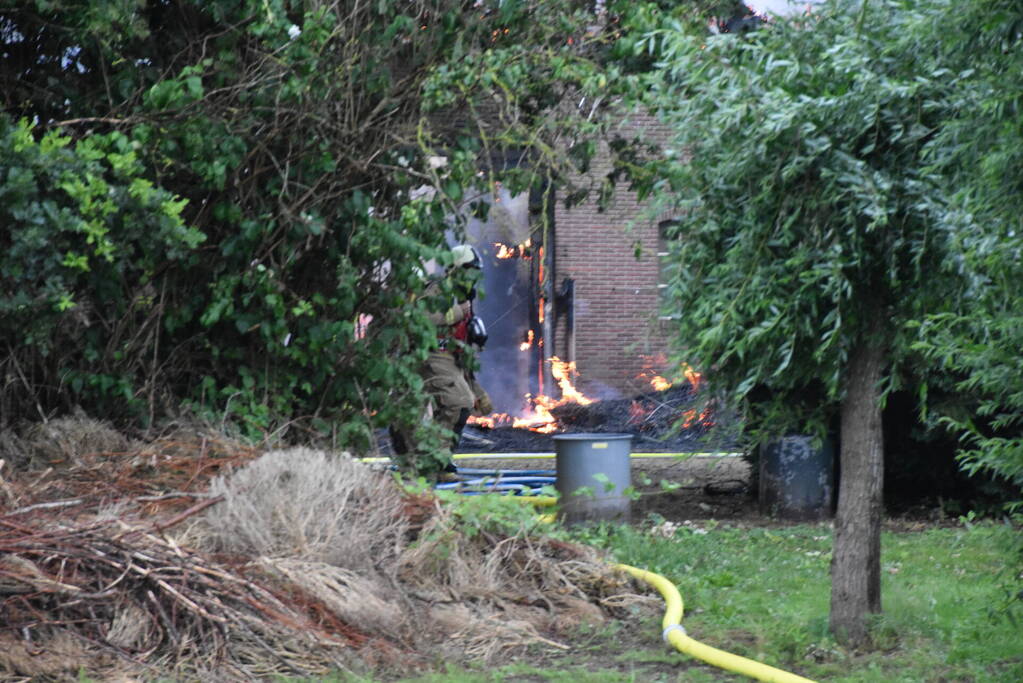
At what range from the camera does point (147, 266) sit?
8430 mm

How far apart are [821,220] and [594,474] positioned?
3990 mm

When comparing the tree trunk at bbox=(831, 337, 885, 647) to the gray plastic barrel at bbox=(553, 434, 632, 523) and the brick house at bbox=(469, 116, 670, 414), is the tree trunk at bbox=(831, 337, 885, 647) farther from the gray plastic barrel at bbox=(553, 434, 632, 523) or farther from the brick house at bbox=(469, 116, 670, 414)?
the brick house at bbox=(469, 116, 670, 414)

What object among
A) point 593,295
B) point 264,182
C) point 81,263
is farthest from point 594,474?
point 593,295

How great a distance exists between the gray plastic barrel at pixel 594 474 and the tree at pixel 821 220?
122 inches

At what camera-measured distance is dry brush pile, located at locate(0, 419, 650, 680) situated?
5180 mm

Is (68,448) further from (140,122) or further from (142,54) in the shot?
(142,54)

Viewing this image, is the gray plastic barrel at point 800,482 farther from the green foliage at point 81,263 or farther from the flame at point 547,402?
the flame at point 547,402

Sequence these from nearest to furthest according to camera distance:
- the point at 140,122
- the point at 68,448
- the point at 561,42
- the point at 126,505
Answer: the point at 126,505 → the point at 68,448 → the point at 140,122 → the point at 561,42

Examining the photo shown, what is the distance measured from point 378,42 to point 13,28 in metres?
2.63

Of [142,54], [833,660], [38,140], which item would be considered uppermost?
[142,54]

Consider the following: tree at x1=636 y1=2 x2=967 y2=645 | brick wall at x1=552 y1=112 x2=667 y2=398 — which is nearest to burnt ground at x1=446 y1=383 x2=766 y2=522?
tree at x1=636 y1=2 x2=967 y2=645

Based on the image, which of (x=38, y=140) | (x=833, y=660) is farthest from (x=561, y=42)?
(x=833, y=660)

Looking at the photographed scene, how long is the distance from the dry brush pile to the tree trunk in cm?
139

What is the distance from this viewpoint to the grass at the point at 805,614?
5.26 metres
